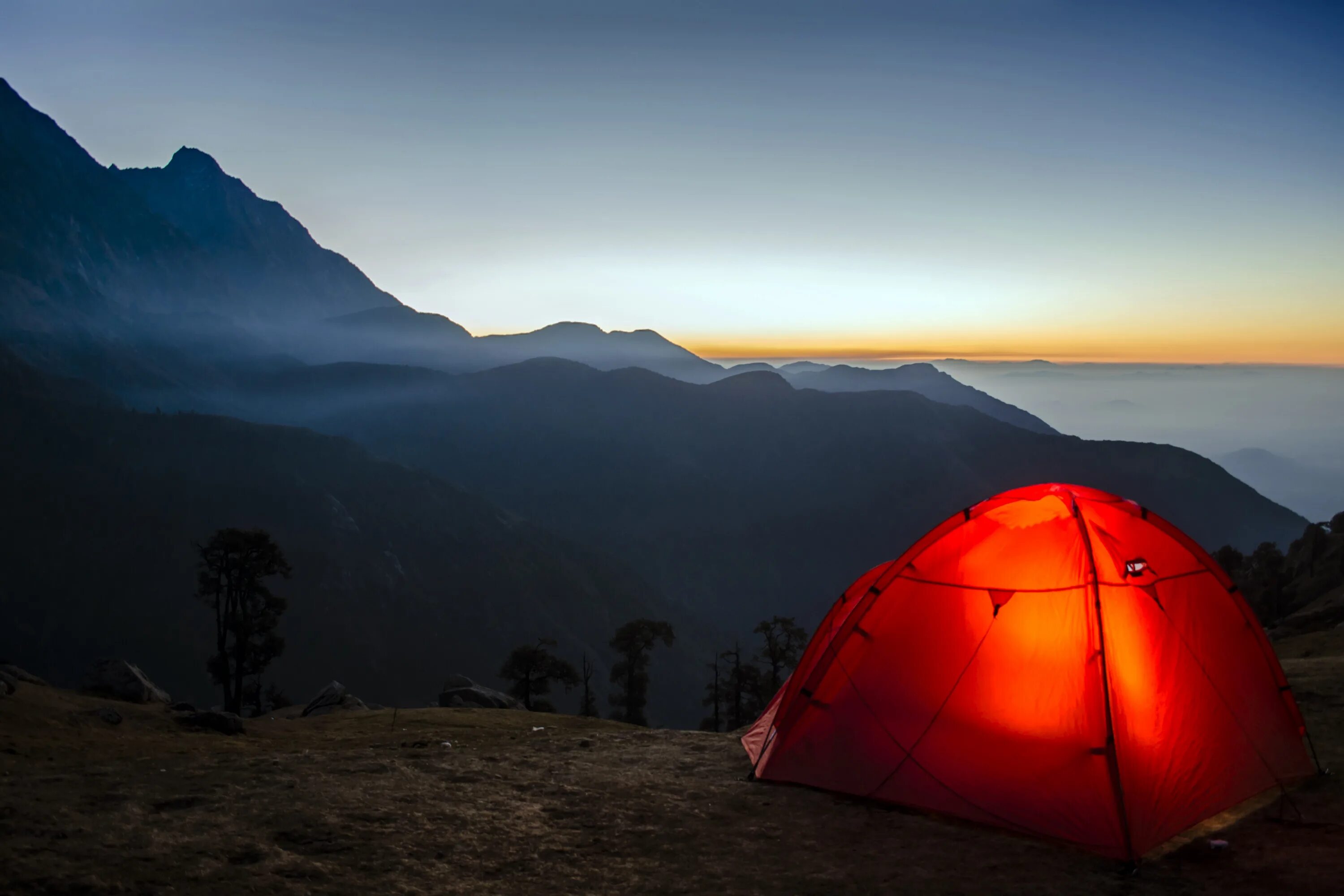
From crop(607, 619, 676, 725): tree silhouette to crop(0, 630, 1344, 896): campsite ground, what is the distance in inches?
1783

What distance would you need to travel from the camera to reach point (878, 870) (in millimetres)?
7961

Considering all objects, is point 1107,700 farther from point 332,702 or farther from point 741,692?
point 741,692

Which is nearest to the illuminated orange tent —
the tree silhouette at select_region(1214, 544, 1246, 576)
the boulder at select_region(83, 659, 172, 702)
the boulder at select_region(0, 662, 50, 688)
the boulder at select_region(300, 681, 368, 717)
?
the boulder at select_region(0, 662, 50, 688)

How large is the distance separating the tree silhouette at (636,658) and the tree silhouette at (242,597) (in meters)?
24.0

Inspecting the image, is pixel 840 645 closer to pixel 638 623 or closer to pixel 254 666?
pixel 254 666

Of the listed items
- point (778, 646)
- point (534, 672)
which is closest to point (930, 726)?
point (778, 646)

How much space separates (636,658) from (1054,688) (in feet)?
179

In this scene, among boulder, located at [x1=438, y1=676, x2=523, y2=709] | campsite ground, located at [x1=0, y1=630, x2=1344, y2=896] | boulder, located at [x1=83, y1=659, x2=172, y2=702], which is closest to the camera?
campsite ground, located at [x1=0, y1=630, x2=1344, y2=896]

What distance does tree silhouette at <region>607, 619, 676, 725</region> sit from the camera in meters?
59.1

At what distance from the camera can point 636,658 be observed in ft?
202

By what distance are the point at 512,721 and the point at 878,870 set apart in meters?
20.5

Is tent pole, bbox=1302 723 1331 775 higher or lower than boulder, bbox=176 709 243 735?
higher

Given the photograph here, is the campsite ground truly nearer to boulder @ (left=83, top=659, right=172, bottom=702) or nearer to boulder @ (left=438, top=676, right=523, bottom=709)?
boulder @ (left=83, top=659, right=172, bottom=702)

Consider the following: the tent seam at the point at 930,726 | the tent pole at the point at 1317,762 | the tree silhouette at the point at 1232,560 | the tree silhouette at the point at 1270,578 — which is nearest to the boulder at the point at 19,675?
the tent seam at the point at 930,726
